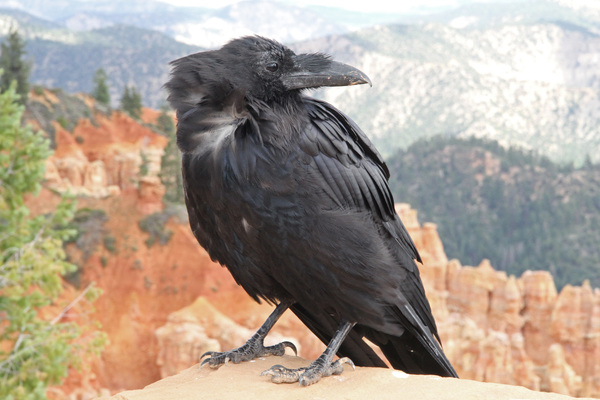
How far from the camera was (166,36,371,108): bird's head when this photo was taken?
3326 millimetres

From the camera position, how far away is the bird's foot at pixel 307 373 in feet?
11.1

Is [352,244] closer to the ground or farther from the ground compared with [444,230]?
farther from the ground

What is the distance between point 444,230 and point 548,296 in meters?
33.6

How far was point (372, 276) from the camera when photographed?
11.0 feet

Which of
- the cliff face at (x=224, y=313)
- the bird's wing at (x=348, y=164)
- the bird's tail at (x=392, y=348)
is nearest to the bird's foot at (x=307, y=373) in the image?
the bird's tail at (x=392, y=348)

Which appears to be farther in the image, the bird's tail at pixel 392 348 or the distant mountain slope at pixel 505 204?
the distant mountain slope at pixel 505 204

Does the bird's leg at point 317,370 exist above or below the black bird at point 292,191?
below

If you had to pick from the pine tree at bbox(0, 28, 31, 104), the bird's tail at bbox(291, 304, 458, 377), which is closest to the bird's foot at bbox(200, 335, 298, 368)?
the bird's tail at bbox(291, 304, 458, 377)

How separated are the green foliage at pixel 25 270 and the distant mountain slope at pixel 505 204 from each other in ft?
144

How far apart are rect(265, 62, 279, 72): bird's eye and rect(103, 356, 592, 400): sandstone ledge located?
1.81 meters

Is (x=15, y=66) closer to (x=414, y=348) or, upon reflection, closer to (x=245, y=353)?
(x=245, y=353)

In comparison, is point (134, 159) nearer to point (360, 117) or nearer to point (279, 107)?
point (279, 107)

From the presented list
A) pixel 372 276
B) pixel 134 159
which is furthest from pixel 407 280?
pixel 134 159

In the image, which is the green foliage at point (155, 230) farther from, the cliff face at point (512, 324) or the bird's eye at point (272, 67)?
the bird's eye at point (272, 67)
